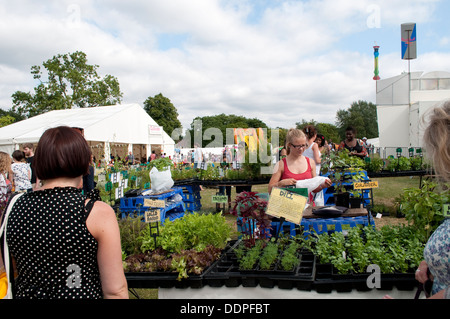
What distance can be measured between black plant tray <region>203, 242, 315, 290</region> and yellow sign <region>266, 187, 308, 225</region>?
324 millimetres

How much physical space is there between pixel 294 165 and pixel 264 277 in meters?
1.63

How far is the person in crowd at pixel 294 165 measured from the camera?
3400 mm

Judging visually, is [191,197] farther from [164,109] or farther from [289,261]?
[164,109]

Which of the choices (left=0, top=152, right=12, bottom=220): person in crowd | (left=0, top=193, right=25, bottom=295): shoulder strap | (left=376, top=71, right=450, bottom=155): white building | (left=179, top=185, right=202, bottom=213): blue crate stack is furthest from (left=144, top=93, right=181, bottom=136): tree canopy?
(left=0, top=193, right=25, bottom=295): shoulder strap

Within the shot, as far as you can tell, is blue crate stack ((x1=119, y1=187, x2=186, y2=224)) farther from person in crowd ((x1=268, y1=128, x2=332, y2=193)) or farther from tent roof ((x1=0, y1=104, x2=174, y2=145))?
tent roof ((x1=0, y1=104, x2=174, y2=145))

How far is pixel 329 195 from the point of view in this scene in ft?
16.8

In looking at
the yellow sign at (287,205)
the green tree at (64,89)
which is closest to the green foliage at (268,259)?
the yellow sign at (287,205)

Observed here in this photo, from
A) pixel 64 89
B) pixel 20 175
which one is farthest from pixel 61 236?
pixel 64 89

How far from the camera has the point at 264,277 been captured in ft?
7.01

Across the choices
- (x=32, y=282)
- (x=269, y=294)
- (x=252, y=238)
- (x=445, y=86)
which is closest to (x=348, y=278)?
(x=269, y=294)

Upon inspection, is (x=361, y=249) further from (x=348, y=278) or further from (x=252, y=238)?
(x=252, y=238)

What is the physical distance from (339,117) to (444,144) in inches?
2451

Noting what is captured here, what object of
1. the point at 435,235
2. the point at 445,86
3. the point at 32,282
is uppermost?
the point at 445,86

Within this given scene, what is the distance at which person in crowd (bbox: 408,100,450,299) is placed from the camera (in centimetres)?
126
